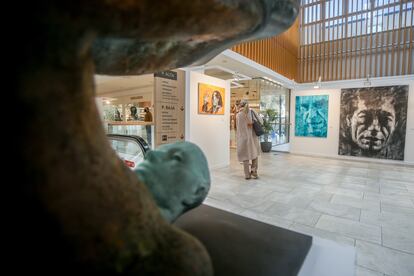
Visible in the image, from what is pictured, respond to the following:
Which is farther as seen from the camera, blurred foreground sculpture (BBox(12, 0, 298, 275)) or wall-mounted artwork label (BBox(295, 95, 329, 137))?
wall-mounted artwork label (BBox(295, 95, 329, 137))

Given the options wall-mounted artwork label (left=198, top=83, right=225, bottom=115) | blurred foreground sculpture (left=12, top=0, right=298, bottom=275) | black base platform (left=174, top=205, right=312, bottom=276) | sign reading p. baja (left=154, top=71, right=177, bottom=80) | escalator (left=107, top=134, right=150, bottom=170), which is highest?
sign reading p. baja (left=154, top=71, right=177, bottom=80)

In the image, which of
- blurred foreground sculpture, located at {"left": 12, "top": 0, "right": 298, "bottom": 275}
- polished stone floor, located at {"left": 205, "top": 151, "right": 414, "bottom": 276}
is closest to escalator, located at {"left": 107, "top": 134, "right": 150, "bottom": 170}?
polished stone floor, located at {"left": 205, "top": 151, "right": 414, "bottom": 276}

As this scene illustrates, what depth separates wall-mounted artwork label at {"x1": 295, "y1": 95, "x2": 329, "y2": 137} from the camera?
25.3ft

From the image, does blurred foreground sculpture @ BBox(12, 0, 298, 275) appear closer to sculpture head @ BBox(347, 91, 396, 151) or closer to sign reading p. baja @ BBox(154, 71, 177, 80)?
sign reading p. baja @ BBox(154, 71, 177, 80)

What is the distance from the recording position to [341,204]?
3258 millimetres

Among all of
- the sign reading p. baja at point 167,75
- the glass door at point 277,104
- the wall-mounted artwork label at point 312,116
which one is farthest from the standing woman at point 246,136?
the glass door at point 277,104

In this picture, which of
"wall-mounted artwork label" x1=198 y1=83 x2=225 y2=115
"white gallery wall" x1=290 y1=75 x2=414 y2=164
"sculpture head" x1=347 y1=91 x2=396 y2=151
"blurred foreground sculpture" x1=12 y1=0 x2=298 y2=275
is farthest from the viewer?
"sculpture head" x1=347 y1=91 x2=396 y2=151

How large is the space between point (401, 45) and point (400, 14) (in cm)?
100

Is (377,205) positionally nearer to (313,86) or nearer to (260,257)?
(260,257)

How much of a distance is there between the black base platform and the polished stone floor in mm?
1038

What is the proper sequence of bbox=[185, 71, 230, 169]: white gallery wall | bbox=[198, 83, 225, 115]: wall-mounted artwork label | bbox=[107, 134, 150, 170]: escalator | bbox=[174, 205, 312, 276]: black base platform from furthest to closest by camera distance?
bbox=[198, 83, 225, 115]: wall-mounted artwork label → bbox=[185, 71, 230, 169]: white gallery wall → bbox=[107, 134, 150, 170]: escalator → bbox=[174, 205, 312, 276]: black base platform

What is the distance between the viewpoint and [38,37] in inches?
15.3

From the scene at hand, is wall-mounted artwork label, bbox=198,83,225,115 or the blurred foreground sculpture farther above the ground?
wall-mounted artwork label, bbox=198,83,225,115

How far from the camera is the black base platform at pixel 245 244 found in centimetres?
96
